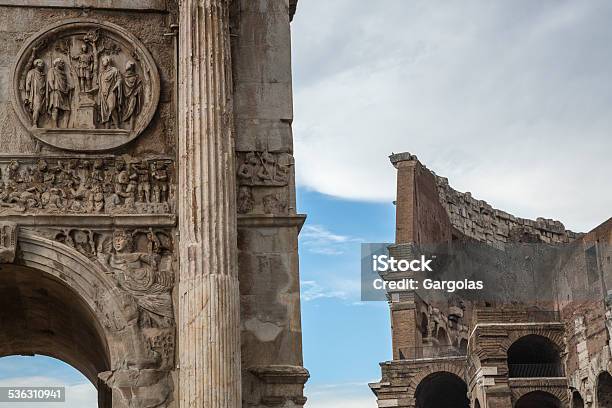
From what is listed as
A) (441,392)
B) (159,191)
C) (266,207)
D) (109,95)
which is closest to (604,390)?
(441,392)

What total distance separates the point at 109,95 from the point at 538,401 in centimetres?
2701

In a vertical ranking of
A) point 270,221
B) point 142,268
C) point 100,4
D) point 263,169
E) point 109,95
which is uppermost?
point 100,4

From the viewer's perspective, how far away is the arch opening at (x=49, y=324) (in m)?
11.9

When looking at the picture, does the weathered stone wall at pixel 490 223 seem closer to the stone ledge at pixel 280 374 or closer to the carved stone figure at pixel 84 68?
the carved stone figure at pixel 84 68

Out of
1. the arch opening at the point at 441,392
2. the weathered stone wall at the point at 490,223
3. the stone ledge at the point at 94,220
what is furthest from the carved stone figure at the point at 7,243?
the weathered stone wall at the point at 490,223

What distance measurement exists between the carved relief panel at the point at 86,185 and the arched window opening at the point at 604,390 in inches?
883

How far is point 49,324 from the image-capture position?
13.5 m

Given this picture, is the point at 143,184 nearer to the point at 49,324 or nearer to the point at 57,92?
the point at 57,92

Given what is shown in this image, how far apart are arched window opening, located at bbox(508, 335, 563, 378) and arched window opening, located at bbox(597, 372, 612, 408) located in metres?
3.81

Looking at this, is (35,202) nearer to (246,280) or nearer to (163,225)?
(163,225)

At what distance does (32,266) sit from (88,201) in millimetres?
887

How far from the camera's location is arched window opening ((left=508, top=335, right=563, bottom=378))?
36156 mm

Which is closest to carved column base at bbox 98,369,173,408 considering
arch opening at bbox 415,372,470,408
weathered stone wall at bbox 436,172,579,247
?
arch opening at bbox 415,372,470,408

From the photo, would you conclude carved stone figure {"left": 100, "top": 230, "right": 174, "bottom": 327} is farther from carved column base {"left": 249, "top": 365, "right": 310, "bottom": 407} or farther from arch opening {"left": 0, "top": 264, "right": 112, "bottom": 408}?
carved column base {"left": 249, "top": 365, "right": 310, "bottom": 407}
